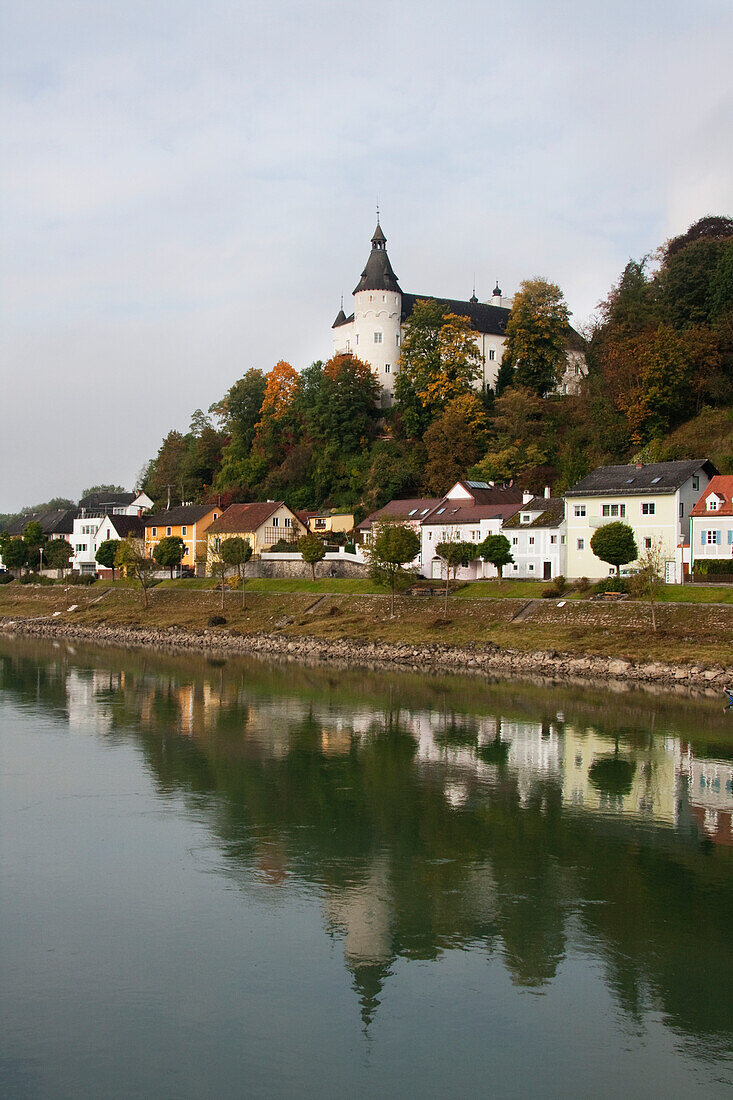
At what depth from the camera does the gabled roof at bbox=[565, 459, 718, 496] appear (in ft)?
160

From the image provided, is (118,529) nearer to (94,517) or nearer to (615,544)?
(94,517)

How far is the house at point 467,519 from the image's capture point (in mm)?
56750

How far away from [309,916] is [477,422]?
5593 cm

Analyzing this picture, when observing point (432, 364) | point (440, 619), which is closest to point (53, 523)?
point (432, 364)

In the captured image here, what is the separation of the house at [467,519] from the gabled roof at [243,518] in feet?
48.9

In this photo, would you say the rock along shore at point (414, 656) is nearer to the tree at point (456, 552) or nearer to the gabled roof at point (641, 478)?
the tree at point (456, 552)

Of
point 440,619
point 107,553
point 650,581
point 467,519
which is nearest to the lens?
point 650,581

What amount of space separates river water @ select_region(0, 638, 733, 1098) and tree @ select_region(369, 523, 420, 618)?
22.9m

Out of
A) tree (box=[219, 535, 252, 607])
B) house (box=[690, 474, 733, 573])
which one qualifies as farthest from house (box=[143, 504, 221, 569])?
house (box=[690, 474, 733, 573])

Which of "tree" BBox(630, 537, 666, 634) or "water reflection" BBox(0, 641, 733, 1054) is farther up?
"tree" BBox(630, 537, 666, 634)

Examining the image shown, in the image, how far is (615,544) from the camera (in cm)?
4675

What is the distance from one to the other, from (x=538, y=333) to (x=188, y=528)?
31733mm

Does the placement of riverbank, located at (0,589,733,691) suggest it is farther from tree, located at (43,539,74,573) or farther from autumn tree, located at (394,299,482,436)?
autumn tree, located at (394,299,482,436)

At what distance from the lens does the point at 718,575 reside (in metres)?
45.0
